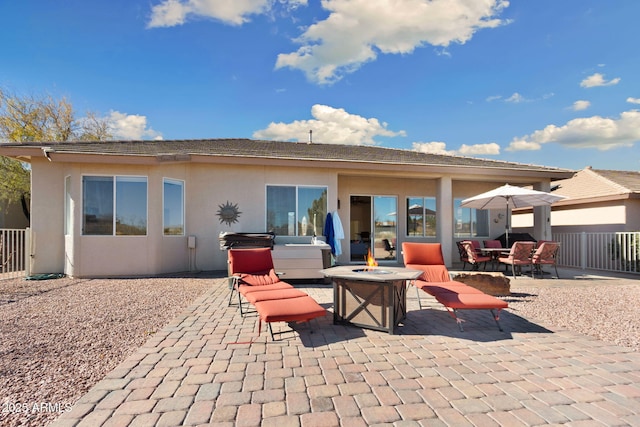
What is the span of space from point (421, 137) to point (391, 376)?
16.4 metres

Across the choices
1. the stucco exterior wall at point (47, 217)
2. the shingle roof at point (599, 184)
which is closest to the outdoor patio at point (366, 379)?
the stucco exterior wall at point (47, 217)

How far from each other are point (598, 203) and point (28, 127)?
1184 inches

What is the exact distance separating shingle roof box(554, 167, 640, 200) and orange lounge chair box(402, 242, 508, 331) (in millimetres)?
10797

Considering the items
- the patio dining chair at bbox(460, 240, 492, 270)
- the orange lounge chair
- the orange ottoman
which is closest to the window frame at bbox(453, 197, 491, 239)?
the patio dining chair at bbox(460, 240, 492, 270)

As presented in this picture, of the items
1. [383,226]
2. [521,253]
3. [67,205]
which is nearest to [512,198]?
[521,253]

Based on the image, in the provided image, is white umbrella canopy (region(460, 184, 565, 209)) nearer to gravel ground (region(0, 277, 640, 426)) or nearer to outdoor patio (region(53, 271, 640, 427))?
gravel ground (region(0, 277, 640, 426))

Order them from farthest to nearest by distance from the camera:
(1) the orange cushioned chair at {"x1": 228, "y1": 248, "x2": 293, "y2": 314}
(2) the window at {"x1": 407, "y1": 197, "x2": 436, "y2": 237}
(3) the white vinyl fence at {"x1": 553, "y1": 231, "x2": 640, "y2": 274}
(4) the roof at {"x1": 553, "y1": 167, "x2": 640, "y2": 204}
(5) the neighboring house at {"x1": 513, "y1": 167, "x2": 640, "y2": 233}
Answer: (2) the window at {"x1": 407, "y1": 197, "x2": 436, "y2": 237} → (4) the roof at {"x1": 553, "y1": 167, "x2": 640, "y2": 204} → (5) the neighboring house at {"x1": 513, "y1": 167, "x2": 640, "y2": 233} → (3) the white vinyl fence at {"x1": 553, "y1": 231, "x2": 640, "y2": 274} → (1) the orange cushioned chair at {"x1": 228, "y1": 248, "x2": 293, "y2": 314}

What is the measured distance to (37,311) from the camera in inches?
215

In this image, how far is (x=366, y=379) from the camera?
2.98 m

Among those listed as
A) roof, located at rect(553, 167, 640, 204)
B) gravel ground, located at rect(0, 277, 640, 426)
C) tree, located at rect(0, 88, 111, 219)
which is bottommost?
gravel ground, located at rect(0, 277, 640, 426)

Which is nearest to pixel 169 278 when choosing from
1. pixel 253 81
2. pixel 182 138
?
pixel 182 138

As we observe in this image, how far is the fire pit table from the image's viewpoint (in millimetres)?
4367

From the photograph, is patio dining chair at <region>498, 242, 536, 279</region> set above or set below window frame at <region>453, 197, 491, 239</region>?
below

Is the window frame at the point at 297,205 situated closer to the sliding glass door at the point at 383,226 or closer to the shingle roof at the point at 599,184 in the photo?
the sliding glass door at the point at 383,226
